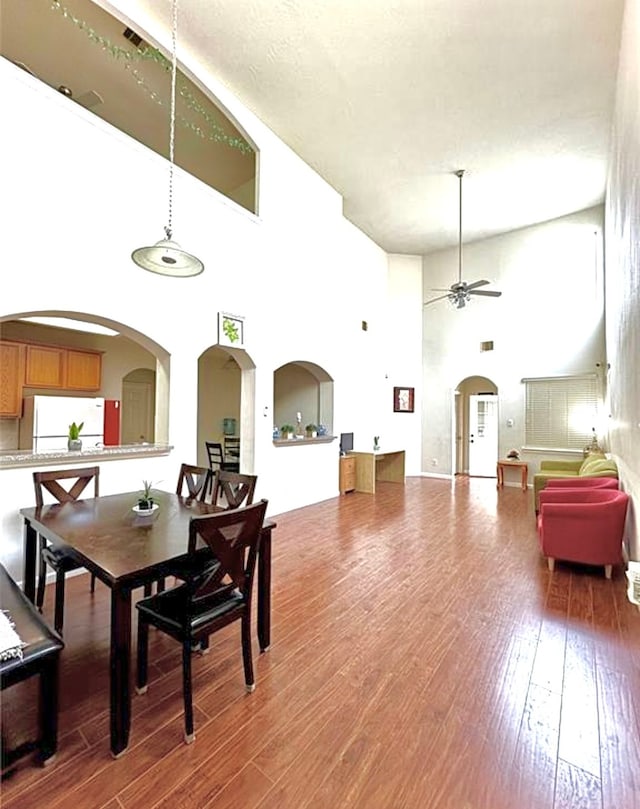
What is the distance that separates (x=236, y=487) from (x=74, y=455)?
5.17ft

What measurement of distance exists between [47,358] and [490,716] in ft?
21.1

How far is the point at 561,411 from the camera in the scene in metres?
7.49

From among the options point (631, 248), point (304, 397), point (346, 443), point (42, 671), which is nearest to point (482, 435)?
→ point (346, 443)

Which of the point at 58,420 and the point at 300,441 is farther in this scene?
the point at 300,441

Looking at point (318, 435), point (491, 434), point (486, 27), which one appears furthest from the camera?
point (491, 434)

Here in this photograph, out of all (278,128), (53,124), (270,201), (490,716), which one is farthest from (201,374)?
(490,716)

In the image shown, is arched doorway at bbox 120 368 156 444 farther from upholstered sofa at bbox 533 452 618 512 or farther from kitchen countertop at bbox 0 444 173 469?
upholstered sofa at bbox 533 452 618 512

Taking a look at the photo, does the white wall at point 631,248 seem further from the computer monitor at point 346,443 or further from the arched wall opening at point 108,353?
the arched wall opening at point 108,353

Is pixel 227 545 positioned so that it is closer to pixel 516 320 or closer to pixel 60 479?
pixel 60 479

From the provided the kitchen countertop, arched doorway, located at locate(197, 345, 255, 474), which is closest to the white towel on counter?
the kitchen countertop

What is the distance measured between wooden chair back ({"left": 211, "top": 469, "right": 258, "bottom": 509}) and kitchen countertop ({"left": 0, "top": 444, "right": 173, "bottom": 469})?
1.24 metres

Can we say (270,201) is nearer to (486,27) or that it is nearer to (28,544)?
(486,27)

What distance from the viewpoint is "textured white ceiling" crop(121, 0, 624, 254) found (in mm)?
3641

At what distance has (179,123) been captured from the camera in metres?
5.03
